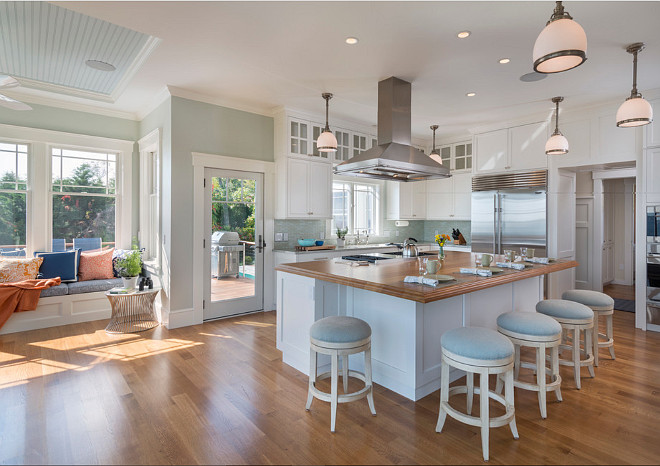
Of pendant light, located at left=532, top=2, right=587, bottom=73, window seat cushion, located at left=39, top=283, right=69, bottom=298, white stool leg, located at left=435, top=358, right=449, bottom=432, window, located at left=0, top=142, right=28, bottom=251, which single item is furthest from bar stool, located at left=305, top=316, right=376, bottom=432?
window, located at left=0, top=142, right=28, bottom=251

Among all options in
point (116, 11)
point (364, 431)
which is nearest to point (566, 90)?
point (364, 431)

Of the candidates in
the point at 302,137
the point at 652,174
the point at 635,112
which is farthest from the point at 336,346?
the point at 652,174

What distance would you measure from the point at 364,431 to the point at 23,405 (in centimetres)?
238

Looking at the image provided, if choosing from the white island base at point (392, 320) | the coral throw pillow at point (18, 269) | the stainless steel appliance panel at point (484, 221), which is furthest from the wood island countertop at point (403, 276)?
the coral throw pillow at point (18, 269)

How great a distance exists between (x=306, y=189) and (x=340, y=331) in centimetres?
331

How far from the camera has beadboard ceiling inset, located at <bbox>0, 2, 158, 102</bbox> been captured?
119 inches

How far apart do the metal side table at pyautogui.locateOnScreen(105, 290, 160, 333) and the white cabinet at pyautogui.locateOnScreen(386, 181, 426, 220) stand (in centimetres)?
436

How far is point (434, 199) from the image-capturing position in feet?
23.1

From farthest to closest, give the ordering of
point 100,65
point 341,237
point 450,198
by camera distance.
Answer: point 450,198 < point 341,237 < point 100,65

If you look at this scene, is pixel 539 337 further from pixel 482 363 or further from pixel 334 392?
pixel 334 392

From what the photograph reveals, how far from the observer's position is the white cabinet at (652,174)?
421 centimetres

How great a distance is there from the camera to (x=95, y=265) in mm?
4918

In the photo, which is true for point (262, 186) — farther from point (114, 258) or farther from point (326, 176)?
point (114, 258)

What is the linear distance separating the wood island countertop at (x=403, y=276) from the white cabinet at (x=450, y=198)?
3.17 meters
